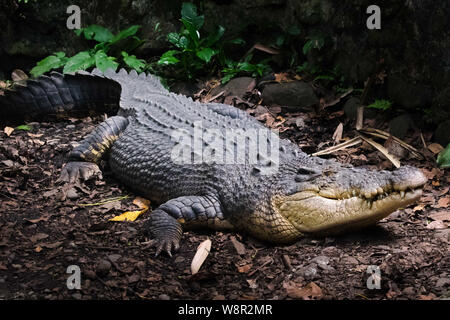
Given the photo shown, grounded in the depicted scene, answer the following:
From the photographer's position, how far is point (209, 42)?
25.1 feet

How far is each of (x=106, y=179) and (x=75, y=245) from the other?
67.9 inches

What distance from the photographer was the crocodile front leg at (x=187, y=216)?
447cm

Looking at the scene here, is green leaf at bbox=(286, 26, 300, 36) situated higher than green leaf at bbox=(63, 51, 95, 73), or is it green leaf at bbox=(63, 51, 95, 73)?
green leaf at bbox=(286, 26, 300, 36)

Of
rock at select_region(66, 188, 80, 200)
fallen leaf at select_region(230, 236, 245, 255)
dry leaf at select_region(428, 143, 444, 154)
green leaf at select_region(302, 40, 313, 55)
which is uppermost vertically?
green leaf at select_region(302, 40, 313, 55)

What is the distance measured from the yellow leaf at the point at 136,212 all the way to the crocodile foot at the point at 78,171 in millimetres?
775

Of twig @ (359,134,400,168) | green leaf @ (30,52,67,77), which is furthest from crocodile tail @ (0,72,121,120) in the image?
twig @ (359,134,400,168)

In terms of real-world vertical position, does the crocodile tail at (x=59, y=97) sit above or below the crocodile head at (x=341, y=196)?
above

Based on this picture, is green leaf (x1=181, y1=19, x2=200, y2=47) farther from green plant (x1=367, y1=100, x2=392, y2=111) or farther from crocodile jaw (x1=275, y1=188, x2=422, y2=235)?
crocodile jaw (x1=275, y1=188, x2=422, y2=235)

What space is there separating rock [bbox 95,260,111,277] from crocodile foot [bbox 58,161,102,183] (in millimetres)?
1962

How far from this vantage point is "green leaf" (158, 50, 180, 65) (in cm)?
→ 754

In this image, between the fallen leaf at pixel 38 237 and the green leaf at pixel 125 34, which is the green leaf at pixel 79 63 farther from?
the fallen leaf at pixel 38 237

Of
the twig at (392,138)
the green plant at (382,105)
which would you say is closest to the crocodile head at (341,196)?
the twig at (392,138)
